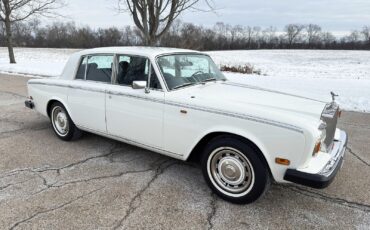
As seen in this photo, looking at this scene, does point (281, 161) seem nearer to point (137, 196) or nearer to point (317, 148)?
point (317, 148)

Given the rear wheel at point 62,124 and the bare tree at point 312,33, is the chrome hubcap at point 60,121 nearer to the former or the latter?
the rear wheel at point 62,124

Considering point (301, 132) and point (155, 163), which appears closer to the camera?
point (301, 132)

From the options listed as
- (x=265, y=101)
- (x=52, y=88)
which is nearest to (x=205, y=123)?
(x=265, y=101)

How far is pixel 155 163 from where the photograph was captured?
14.8 ft

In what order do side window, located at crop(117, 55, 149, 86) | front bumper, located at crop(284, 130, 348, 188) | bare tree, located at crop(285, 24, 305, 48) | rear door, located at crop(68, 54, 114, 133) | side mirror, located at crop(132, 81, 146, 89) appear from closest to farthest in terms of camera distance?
front bumper, located at crop(284, 130, 348, 188), side mirror, located at crop(132, 81, 146, 89), side window, located at crop(117, 55, 149, 86), rear door, located at crop(68, 54, 114, 133), bare tree, located at crop(285, 24, 305, 48)

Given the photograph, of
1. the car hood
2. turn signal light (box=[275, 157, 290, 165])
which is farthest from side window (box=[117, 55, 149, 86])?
turn signal light (box=[275, 157, 290, 165])

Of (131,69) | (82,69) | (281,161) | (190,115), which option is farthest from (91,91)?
(281,161)

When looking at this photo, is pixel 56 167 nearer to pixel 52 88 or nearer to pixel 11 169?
pixel 11 169

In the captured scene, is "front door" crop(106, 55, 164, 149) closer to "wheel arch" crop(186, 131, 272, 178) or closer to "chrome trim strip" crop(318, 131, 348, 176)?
"wheel arch" crop(186, 131, 272, 178)

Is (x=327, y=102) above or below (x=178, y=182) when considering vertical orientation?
above

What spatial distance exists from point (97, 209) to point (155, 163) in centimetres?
132

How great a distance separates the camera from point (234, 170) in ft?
11.4

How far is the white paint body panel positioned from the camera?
310 centimetres

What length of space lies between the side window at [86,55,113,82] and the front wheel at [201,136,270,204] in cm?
191
